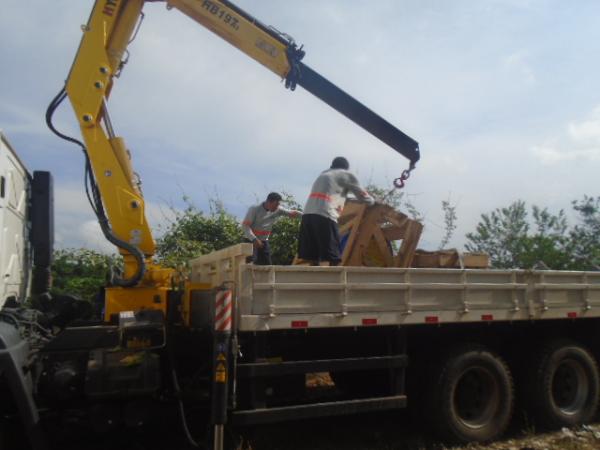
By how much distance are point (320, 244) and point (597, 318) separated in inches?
145

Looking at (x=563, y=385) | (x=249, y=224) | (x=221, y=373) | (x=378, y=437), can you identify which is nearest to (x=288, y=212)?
(x=249, y=224)

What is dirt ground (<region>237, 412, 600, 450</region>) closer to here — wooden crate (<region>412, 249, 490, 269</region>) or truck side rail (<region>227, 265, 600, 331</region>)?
truck side rail (<region>227, 265, 600, 331</region>)

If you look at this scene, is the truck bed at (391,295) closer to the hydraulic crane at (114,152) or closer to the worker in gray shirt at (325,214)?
the hydraulic crane at (114,152)

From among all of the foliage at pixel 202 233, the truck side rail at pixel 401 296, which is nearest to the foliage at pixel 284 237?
the foliage at pixel 202 233

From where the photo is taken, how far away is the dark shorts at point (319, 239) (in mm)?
5539

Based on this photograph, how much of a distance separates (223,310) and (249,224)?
2.74 meters

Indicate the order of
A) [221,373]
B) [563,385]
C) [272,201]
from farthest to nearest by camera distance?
[272,201] → [563,385] → [221,373]

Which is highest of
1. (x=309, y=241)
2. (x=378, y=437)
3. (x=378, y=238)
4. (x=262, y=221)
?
(x=262, y=221)

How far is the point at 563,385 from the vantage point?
6.20 m

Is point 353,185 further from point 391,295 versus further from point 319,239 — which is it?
point 391,295

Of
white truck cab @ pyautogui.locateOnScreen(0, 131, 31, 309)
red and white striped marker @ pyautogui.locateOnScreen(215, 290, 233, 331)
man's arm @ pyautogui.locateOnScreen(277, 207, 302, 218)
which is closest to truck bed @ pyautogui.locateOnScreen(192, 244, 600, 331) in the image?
red and white striped marker @ pyautogui.locateOnScreen(215, 290, 233, 331)

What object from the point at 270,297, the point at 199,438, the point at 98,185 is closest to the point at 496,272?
the point at 270,297

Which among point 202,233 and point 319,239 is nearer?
point 319,239

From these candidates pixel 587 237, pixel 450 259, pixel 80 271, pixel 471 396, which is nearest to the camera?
pixel 471 396
